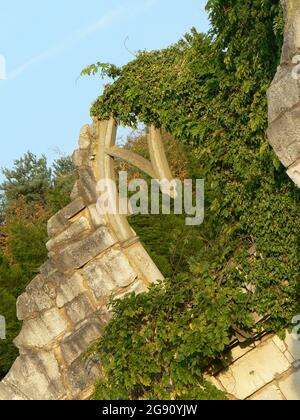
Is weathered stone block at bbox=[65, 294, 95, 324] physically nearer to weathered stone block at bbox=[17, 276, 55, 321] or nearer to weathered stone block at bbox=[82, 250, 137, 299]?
weathered stone block at bbox=[82, 250, 137, 299]

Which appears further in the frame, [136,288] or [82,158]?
[82,158]

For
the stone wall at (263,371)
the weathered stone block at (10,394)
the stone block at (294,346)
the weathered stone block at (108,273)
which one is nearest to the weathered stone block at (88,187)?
the weathered stone block at (108,273)

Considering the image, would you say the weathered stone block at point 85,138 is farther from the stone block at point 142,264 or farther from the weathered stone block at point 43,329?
the weathered stone block at point 43,329

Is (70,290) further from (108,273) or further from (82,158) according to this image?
(82,158)

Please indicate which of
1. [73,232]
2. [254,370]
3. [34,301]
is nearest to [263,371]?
[254,370]

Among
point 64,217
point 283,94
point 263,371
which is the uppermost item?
point 64,217

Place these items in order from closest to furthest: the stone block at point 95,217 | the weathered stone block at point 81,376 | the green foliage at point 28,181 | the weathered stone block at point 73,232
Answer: the weathered stone block at point 81,376, the stone block at point 95,217, the weathered stone block at point 73,232, the green foliage at point 28,181

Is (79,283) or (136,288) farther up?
(79,283)

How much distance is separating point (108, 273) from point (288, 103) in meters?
4.67

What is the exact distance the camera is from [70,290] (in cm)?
1005

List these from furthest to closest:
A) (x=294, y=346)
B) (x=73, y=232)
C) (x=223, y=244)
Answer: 1. (x=73, y=232)
2. (x=223, y=244)
3. (x=294, y=346)

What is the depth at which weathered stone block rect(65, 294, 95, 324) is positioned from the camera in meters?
9.87

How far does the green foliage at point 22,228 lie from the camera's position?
53.7ft

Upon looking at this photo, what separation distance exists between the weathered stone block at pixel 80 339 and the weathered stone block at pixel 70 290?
337mm
